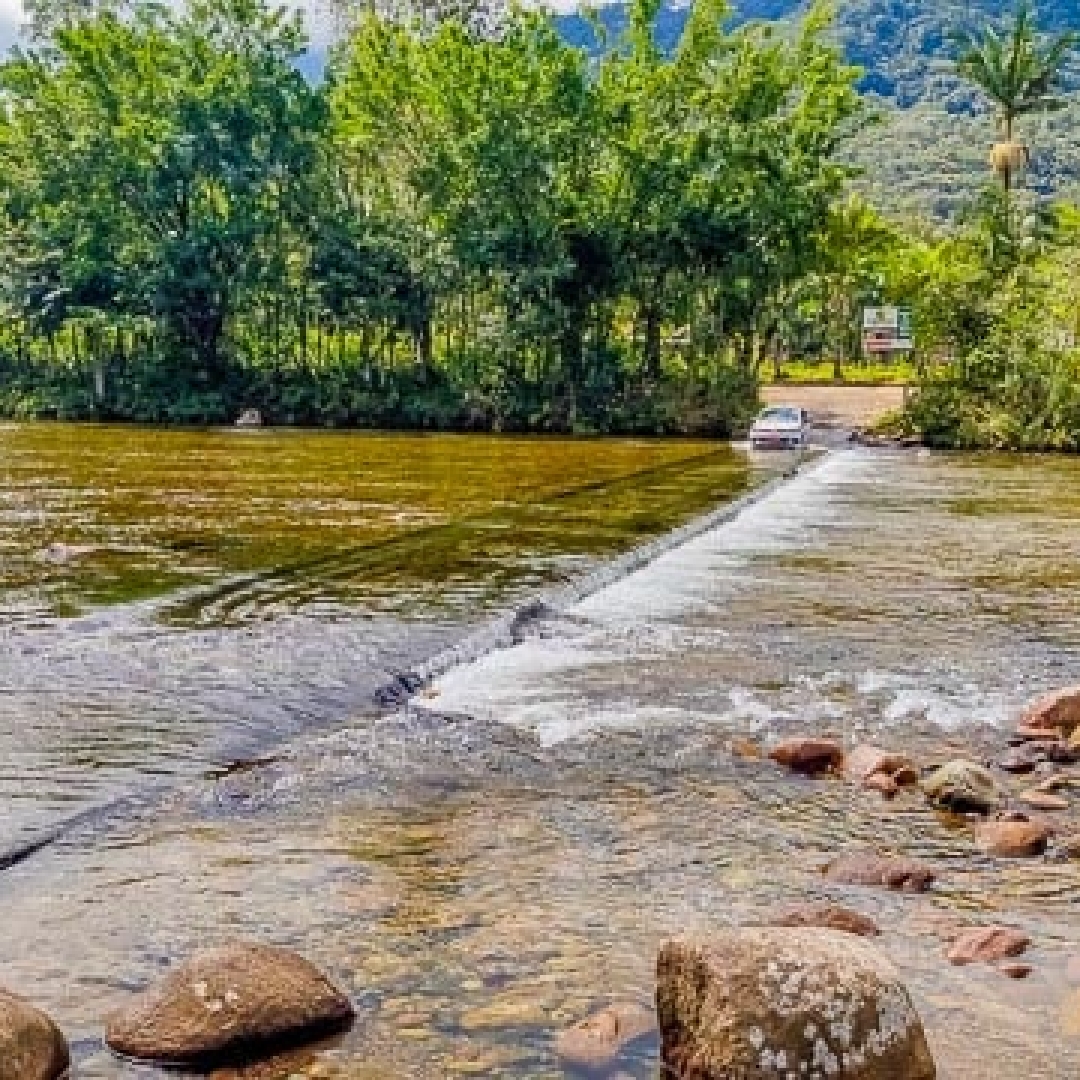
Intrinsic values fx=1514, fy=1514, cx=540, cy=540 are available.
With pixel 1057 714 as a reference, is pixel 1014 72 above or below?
above

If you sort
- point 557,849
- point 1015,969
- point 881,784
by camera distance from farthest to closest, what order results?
1. point 881,784
2. point 557,849
3. point 1015,969

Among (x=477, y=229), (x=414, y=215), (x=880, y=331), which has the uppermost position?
(x=414, y=215)

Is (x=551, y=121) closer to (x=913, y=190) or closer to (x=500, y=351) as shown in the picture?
(x=500, y=351)

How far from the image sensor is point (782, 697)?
10070 millimetres

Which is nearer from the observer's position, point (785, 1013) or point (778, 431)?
point (785, 1013)

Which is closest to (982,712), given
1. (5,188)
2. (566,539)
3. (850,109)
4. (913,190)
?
(566,539)

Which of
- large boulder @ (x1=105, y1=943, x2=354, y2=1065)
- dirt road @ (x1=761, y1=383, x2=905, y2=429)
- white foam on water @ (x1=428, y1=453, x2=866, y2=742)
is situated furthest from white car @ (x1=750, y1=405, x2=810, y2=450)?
large boulder @ (x1=105, y1=943, x2=354, y2=1065)

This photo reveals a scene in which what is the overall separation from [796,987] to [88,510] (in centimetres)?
1790

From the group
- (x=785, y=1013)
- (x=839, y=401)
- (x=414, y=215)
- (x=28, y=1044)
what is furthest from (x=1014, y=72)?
(x=28, y=1044)

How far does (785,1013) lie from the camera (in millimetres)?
4387

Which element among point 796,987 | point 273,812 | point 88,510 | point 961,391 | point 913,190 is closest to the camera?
point 796,987

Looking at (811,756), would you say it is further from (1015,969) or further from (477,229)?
(477,229)

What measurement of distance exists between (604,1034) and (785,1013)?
0.74 metres

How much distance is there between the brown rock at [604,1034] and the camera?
475cm
